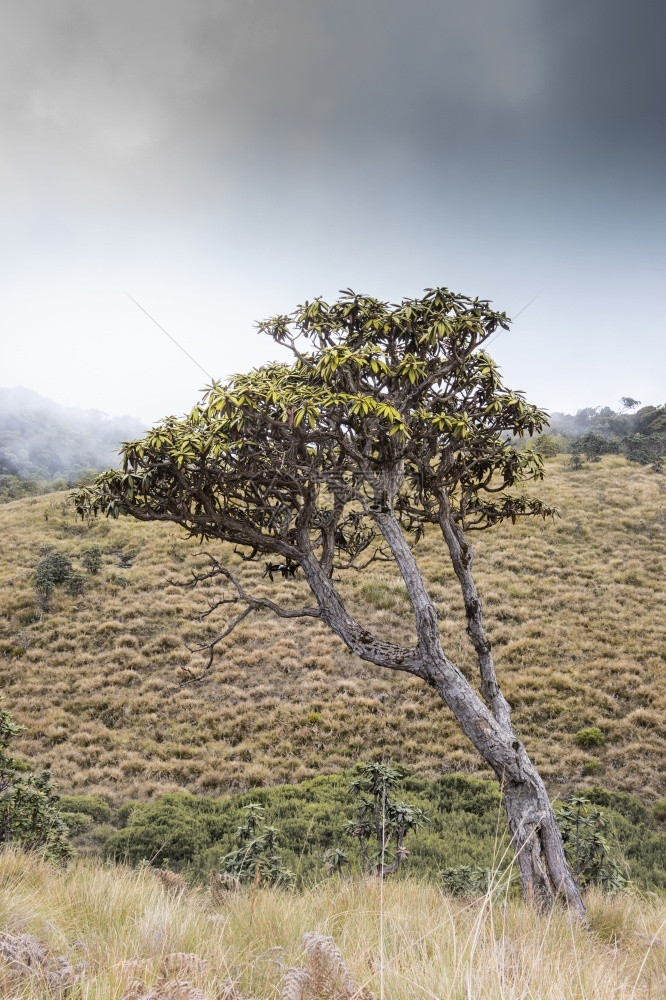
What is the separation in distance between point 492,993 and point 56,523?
101ft

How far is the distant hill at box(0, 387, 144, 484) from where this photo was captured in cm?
8150

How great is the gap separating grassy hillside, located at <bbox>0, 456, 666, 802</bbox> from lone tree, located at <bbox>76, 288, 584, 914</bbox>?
505cm

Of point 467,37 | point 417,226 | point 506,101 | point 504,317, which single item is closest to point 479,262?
point 504,317

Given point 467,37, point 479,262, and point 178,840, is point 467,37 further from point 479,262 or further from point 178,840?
point 178,840

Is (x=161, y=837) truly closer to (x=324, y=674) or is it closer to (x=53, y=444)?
(x=324, y=674)

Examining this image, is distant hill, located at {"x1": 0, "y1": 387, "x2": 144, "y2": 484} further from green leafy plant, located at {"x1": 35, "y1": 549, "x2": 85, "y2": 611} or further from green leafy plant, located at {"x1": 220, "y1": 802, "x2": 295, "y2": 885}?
green leafy plant, located at {"x1": 220, "y1": 802, "x2": 295, "y2": 885}

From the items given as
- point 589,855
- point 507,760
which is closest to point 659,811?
point 589,855

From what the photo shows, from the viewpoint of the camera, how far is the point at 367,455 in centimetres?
652

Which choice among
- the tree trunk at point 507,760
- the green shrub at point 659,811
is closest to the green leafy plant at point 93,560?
the tree trunk at point 507,760

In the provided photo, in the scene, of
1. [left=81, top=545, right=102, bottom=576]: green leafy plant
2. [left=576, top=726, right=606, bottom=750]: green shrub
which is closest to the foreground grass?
[left=576, top=726, right=606, bottom=750]: green shrub

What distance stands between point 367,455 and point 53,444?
133898mm

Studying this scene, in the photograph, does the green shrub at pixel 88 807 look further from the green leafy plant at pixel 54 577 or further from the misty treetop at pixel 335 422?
the green leafy plant at pixel 54 577

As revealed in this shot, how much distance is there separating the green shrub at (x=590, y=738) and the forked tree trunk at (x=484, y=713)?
7637 mm

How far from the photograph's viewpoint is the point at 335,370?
5777mm
